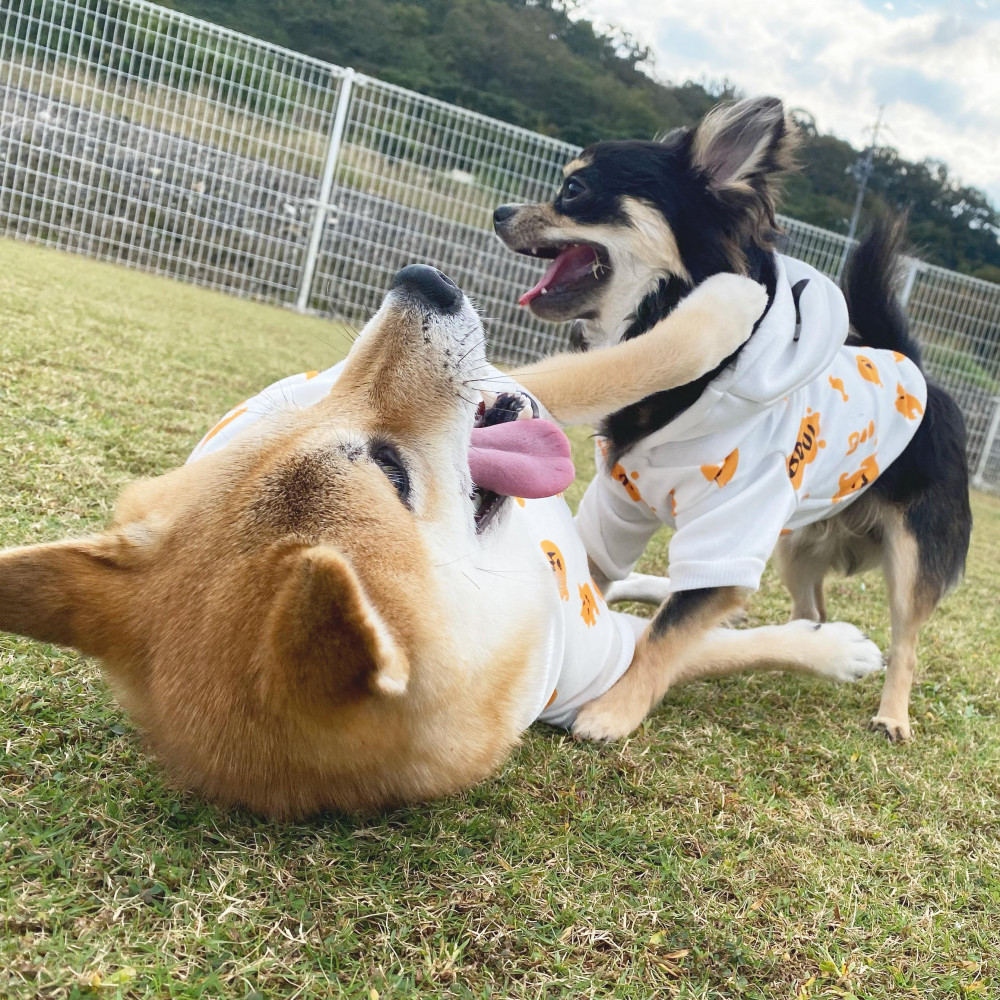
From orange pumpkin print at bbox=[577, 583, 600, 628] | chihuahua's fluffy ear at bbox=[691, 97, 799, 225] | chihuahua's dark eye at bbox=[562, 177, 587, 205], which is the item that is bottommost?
orange pumpkin print at bbox=[577, 583, 600, 628]

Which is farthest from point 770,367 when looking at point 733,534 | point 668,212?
point 668,212

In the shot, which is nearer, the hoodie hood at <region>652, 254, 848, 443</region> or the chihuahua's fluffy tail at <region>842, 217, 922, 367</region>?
the hoodie hood at <region>652, 254, 848, 443</region>

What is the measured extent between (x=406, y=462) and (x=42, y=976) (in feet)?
2.38

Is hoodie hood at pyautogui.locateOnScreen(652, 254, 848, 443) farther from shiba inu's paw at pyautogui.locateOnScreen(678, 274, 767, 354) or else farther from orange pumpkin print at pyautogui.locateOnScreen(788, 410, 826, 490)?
orange pumpkin print at pyautogui.locateOnScreen(788, 410, 826, 490)

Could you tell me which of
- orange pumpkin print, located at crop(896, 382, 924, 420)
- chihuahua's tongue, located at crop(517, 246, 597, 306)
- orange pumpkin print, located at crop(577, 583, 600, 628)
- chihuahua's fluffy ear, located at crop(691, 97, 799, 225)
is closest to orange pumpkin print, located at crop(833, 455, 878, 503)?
orange pumpkin print, located at crop(896, 382, 924, 420)

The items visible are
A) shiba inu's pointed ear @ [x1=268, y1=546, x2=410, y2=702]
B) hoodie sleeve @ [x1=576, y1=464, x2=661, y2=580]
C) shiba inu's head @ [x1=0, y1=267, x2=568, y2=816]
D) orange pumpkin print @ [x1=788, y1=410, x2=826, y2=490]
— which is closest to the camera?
shiba inu's pointed ear @ [x1=268, y1=546, x2=410, y2=702]

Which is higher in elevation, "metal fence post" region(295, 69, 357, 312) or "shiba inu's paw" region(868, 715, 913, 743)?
"metal fence post" region(295, 69, 357, 312)

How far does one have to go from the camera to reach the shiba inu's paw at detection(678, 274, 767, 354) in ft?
5.77

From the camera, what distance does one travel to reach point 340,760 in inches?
41.5

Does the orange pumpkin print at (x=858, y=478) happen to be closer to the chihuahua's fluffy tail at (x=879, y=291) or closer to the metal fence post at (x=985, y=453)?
the chihuahua's fluffy tail at (x=879, y=291)

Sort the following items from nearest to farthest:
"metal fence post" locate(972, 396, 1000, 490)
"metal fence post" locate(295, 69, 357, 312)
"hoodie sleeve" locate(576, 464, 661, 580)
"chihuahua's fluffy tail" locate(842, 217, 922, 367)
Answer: "hoodie sleeve" locate(576, 464, 661, 580), "chihuahua's fluffy tail" locate(842, 217, 922, 367), "metal fence post" locate(295, 69, 357, 312), "metal fence post" locate(972, 396, 1000, 490)

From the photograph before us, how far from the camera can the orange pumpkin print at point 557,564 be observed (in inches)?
60.5

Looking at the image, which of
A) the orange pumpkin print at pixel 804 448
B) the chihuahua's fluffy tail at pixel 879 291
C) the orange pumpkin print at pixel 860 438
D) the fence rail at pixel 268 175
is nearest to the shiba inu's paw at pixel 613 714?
the orange pumpkin print at pixel 804 448

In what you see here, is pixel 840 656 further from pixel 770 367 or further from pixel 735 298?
pixel 735 298
